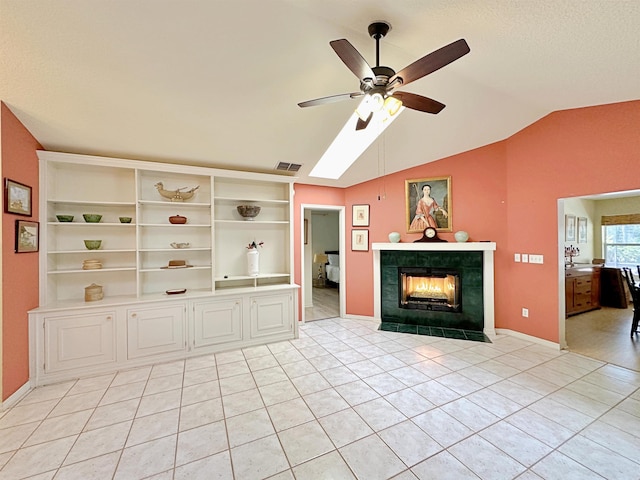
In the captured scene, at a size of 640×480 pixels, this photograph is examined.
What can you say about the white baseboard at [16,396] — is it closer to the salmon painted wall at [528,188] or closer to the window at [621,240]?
the salmon painted wall at [528,188]

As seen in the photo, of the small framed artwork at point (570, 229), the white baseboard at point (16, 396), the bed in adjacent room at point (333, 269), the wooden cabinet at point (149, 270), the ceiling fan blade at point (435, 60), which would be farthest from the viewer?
the bed in adjacent room at point (333, 269)

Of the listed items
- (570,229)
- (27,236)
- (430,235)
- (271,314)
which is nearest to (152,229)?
(27,236)

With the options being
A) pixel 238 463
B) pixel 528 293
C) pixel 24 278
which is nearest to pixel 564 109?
pixel 528 293

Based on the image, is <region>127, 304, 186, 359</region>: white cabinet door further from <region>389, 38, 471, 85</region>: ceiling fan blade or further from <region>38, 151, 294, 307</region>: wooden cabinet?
<region>389, 38, 471, 85</region>: ceiling fan blade

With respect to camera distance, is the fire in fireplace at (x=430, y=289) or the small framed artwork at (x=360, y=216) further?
the small framed artwork at (x=360, y=216)

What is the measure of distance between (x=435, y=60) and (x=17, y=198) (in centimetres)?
382

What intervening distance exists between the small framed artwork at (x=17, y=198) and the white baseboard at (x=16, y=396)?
1723mm

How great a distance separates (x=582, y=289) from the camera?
200 inches

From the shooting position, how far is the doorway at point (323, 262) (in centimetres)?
521

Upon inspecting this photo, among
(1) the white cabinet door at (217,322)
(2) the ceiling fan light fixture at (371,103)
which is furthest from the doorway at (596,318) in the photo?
(1) the white cabinet door at (217,322)

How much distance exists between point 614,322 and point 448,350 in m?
3.50

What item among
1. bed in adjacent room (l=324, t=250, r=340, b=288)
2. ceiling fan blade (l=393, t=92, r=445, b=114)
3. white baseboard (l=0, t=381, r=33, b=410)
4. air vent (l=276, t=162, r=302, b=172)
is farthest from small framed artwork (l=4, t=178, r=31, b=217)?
bed in adjacent room (l=324, t=250, r=340, b=288)

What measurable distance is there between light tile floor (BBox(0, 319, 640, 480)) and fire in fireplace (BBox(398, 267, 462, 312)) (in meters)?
1.14

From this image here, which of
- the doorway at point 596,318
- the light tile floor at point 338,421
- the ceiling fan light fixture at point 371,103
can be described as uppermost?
the ceiling fan light fixture at point 371,103
